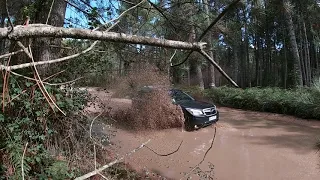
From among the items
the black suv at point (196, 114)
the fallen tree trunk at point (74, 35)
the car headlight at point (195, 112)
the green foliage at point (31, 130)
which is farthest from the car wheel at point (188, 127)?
the fallen tree trunk at point (74, 35)

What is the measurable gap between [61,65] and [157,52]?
6.26 feet

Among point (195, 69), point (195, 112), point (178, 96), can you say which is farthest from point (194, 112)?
point (195, 69)

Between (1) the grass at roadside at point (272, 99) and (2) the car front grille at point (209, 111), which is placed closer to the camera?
(2) the car front grille at point (209, 111)

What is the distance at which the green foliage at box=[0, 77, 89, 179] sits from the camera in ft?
12.3

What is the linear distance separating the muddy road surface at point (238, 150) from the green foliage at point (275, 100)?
0.55 meters

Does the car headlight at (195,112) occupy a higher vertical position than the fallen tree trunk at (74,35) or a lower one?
lower

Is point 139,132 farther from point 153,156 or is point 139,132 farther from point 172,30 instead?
point 172,30

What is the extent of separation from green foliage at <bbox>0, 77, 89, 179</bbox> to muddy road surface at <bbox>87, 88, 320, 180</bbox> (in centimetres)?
163

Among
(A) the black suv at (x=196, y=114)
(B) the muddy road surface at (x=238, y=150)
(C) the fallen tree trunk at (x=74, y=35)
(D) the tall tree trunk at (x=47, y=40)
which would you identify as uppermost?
(D) the tall tree trunk at (x=47, y=40)

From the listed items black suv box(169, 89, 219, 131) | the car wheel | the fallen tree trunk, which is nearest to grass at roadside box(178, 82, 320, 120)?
black suv box(169, 89, 219, 131)

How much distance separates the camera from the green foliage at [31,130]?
148 inches

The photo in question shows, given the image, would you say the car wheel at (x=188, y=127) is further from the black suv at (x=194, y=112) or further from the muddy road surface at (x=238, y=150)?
the muddy road surface at (x=238, y=150)

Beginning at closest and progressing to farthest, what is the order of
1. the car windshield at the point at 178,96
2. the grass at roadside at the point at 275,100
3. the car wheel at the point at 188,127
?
1. the car wheel at the point at 188,127
2. the car windshield at the point at 178,96
3. the grass at roadside at the point at 275,100

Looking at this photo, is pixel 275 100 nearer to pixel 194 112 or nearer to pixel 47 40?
pixel 194 112
